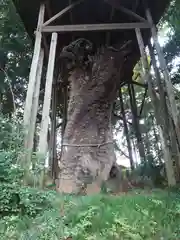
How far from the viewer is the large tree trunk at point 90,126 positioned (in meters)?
Answer: 7.49

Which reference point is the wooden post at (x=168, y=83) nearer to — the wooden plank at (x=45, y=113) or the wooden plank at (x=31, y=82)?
the wooden plank at (x=45, y=113)

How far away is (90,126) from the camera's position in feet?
27.7

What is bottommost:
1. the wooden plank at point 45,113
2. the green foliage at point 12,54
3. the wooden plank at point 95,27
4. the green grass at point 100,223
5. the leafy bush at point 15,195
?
the green grass at point 100,223

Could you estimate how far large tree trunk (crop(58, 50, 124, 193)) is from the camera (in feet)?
24.6

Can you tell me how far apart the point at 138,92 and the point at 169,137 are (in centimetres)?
1100

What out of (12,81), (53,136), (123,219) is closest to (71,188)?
(53,136)

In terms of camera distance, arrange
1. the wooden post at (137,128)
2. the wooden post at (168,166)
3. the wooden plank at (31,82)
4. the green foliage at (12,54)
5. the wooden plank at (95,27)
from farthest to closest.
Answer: the green foliage at (12,54)
the wooden post at (137,128)
the wooden plank at (95,27)
the wooden plank at (31,82)
the wooden post at (168,166)

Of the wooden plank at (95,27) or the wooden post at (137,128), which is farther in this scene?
the wooden post at (137,128)

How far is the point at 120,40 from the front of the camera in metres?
9.34

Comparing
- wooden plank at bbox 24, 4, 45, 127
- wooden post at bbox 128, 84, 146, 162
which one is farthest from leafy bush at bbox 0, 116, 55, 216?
wooden post at bbox 128, 84, 146, 162

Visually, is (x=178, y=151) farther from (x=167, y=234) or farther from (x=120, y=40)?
(x=120, y=40)

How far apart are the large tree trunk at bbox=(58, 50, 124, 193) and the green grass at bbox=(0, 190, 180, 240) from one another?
10.5 feet

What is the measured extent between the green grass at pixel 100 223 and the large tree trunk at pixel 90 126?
3.19 metres

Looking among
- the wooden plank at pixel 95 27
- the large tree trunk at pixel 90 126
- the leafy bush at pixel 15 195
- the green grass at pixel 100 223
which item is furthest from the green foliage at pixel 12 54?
the green grass at pixel 100 223
